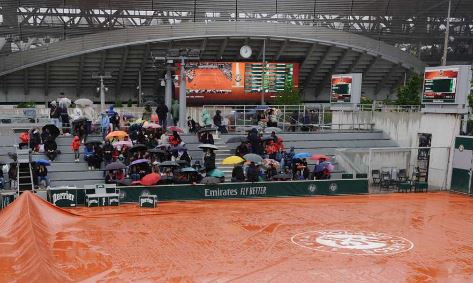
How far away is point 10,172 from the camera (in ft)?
62.3

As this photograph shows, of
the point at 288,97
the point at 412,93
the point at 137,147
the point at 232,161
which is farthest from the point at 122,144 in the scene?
the point at 412,93

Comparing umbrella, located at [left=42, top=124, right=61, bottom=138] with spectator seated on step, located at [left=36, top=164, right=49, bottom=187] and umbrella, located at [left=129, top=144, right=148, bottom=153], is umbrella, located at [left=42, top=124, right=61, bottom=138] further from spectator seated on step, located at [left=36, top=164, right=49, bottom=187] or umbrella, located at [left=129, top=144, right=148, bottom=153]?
umbrella, located at [left=129, top=144, right=148, bottom=153]

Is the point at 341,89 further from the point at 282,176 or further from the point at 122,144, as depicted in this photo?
the point at 122,144

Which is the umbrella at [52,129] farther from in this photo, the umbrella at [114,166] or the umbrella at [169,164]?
the umbrella at [169,164]

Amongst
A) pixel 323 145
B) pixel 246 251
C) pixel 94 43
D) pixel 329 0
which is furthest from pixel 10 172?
pixel 329 0

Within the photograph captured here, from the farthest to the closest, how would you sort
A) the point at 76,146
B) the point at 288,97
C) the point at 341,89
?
the point at 288,97, the point at 341,89, the point at 76,146

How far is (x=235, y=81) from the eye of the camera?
1748 inches

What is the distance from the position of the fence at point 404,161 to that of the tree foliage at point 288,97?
53.2 feet

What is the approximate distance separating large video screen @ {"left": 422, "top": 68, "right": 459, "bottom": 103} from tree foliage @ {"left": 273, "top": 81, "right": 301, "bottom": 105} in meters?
16.8

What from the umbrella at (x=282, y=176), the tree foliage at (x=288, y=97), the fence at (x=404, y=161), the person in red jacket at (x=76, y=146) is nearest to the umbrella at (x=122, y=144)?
the person in red jacket at (x=76, y=146)

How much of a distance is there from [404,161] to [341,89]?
8.18 metres

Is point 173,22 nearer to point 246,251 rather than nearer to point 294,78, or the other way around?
point 294,78

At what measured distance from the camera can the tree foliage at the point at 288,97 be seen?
137 feet

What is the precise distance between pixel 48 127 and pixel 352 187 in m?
14.4
